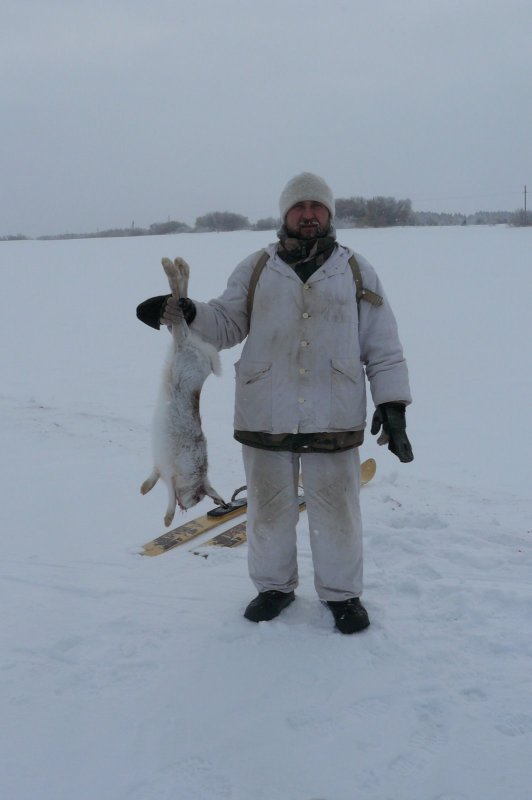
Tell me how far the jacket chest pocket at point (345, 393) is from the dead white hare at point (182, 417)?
58cm

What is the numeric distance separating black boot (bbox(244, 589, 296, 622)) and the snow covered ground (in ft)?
0.20

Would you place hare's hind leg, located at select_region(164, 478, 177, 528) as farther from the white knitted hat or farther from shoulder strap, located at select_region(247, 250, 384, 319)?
the white knitted hat

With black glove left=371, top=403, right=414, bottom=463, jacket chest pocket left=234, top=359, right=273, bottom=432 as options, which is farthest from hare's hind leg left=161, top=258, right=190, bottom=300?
black glove left=371, top=403, right=414, bottom=463

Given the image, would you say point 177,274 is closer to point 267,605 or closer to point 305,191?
point 305,191

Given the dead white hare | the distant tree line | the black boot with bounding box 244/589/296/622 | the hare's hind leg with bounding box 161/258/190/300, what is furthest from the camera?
the distant tree line

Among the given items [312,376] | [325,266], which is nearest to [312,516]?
[312,376]

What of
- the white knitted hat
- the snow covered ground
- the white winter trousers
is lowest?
the snow covered ground

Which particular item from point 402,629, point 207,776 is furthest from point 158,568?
point 207,776

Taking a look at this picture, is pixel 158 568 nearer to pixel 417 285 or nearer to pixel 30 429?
pixel 30 429

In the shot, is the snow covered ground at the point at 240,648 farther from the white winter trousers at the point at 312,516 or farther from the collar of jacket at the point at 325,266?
the collar of jacket at the point at 325,266

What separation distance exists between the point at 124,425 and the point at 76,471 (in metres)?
1.94

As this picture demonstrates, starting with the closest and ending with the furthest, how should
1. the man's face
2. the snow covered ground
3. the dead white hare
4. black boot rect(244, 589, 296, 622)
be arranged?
the snow covered ground < the dead white hare < the man's face < black boot rect(244, 589, 296, 622)

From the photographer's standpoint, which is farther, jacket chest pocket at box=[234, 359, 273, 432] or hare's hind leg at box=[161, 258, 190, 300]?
jacket chest pocket at box=[234, 359, 273, 432]

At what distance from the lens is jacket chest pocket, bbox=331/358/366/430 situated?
123 inches
